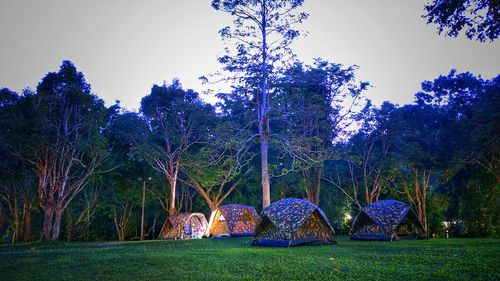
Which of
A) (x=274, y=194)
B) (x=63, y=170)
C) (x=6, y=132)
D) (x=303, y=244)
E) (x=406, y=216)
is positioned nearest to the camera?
(x=303, y=244)

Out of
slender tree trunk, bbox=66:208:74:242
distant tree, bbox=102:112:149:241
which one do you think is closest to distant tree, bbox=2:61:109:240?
distant tree, bbox=102:112:149:241

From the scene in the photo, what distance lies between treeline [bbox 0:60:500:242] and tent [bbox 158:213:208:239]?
154 centimetres

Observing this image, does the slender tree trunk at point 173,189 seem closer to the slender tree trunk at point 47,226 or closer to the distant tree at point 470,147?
the slender tree trunk at point 47,226

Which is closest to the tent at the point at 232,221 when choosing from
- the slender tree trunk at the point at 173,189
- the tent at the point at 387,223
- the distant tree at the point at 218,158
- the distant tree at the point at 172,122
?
the distant tree at the point at 218,158

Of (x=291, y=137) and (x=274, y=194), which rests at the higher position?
(x=291, y=137)

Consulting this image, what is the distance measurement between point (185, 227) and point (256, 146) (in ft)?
27.1

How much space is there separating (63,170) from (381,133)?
849 inches

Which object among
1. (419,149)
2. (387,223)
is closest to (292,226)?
(387,223)

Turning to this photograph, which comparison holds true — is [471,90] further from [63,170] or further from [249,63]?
[63,170]

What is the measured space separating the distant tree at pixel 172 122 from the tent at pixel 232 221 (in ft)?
12.5

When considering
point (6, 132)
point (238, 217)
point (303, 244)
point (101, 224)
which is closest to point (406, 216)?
point (303, 244)

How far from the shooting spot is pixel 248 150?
2719 cm

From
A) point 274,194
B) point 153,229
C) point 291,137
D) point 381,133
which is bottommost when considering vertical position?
point 153,229

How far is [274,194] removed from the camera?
1193 inches
